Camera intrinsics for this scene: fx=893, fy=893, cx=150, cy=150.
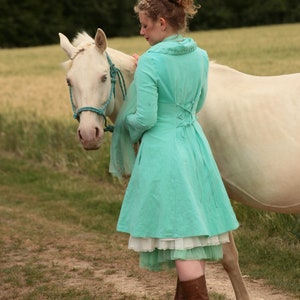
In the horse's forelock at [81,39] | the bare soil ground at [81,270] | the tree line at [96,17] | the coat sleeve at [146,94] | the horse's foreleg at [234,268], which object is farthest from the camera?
the tree line at [96,17]

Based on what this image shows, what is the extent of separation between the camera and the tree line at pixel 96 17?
191 ft

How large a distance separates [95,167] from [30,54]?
878 inches

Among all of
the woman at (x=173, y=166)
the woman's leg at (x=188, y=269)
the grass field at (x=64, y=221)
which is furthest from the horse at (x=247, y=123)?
the grass field at (x=64, y=221)

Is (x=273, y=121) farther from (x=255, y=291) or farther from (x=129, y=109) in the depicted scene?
(x=255, y=291)

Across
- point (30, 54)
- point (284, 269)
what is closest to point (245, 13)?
point (30, 54)

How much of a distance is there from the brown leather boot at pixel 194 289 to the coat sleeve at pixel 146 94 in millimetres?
803

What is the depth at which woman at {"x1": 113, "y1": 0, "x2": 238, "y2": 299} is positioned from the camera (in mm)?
4383

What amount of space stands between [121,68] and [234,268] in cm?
154

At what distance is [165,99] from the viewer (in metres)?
4.45

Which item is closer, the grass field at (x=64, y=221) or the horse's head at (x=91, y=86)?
the horse's head at (x=91, y=86)

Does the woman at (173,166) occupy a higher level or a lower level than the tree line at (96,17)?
higher

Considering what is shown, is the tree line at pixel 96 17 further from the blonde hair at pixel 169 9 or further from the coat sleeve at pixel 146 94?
A: the coat sleeve at pixel 146 94

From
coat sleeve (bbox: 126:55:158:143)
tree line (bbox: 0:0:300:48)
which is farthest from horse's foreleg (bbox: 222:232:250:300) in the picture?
tree line (bbox: 0:0:300:48)

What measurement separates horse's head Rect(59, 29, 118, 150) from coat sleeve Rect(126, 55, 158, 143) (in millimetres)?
351
